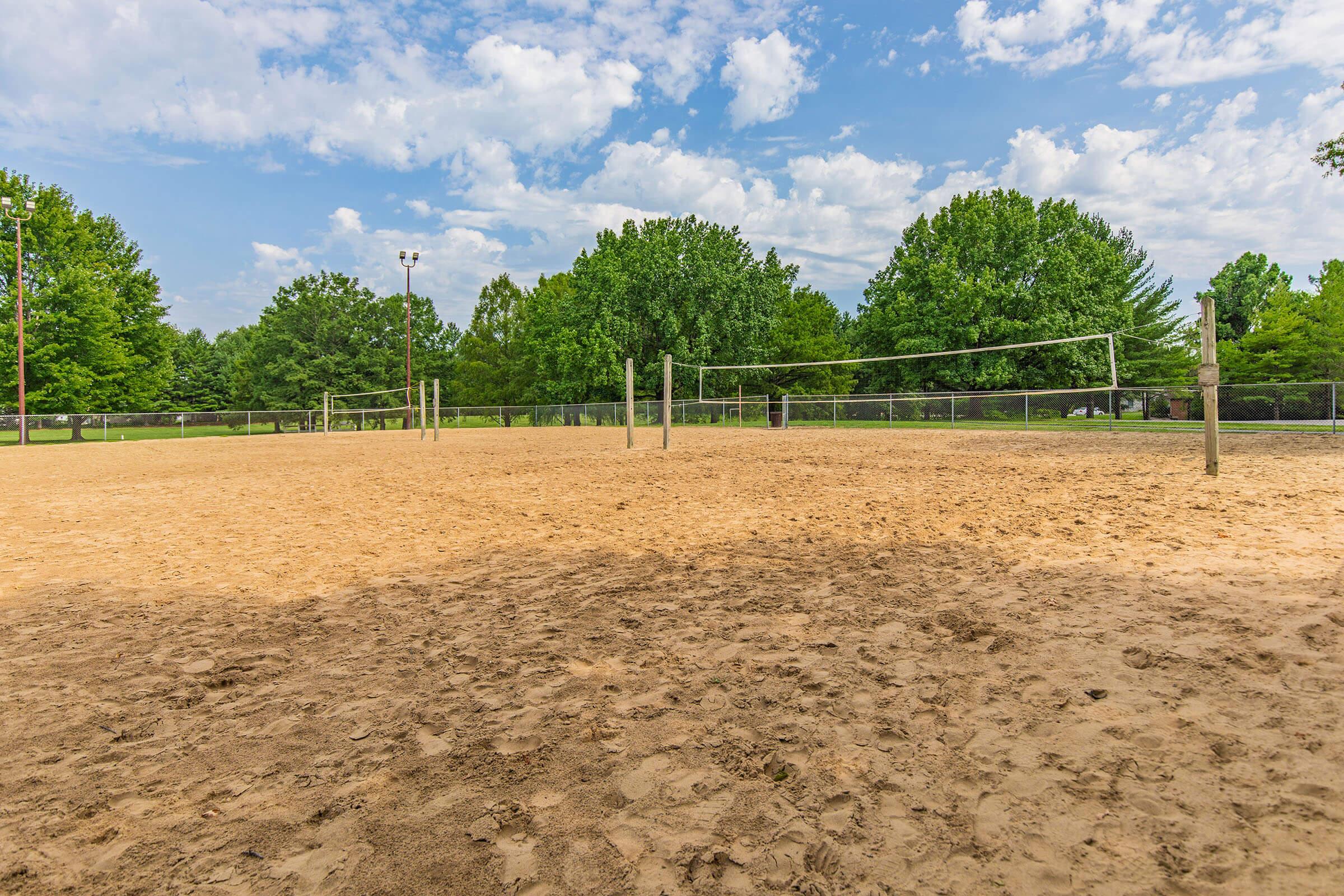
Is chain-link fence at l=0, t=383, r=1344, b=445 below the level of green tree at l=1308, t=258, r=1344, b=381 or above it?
below

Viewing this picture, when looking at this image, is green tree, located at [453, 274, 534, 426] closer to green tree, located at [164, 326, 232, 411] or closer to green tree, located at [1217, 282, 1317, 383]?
green tree, located at [164, 326, 232, 411]

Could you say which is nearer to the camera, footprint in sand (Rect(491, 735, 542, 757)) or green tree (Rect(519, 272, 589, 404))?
footprint in sand (Rect(491, 735, 542, 757))

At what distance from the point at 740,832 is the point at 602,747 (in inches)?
29.4

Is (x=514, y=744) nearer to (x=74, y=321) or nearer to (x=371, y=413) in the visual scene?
(x=74, y=321)

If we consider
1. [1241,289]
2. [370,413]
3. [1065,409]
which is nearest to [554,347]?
[370,413]

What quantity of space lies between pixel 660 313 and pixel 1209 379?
A: 104 ft

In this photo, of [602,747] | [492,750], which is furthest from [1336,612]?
[492,750]

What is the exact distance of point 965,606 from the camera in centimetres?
427

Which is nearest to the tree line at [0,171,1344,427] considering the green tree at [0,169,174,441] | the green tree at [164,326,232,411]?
the green tree at [0,169,174,441]

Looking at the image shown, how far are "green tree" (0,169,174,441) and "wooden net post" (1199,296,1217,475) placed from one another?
130 feet

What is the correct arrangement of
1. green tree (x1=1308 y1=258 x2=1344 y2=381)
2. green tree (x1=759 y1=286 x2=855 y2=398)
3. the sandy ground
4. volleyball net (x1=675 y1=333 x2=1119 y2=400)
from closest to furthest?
the sandy ground, green tree (x1=1308 y1=258 x2=1344 y2=381), volleyball net (x1=675 y1=333 x2=1119 y2=400), green tree (x1=759 y1=286 x2=855 y2=398)

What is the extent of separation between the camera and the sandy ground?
1963 millimetres

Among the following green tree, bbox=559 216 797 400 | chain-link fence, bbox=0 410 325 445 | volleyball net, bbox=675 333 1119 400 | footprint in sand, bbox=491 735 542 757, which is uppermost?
green tree, bbox=559 216 797 400

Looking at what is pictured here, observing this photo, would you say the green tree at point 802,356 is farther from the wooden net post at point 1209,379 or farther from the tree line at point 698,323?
the wooden net post at point 1209,379
